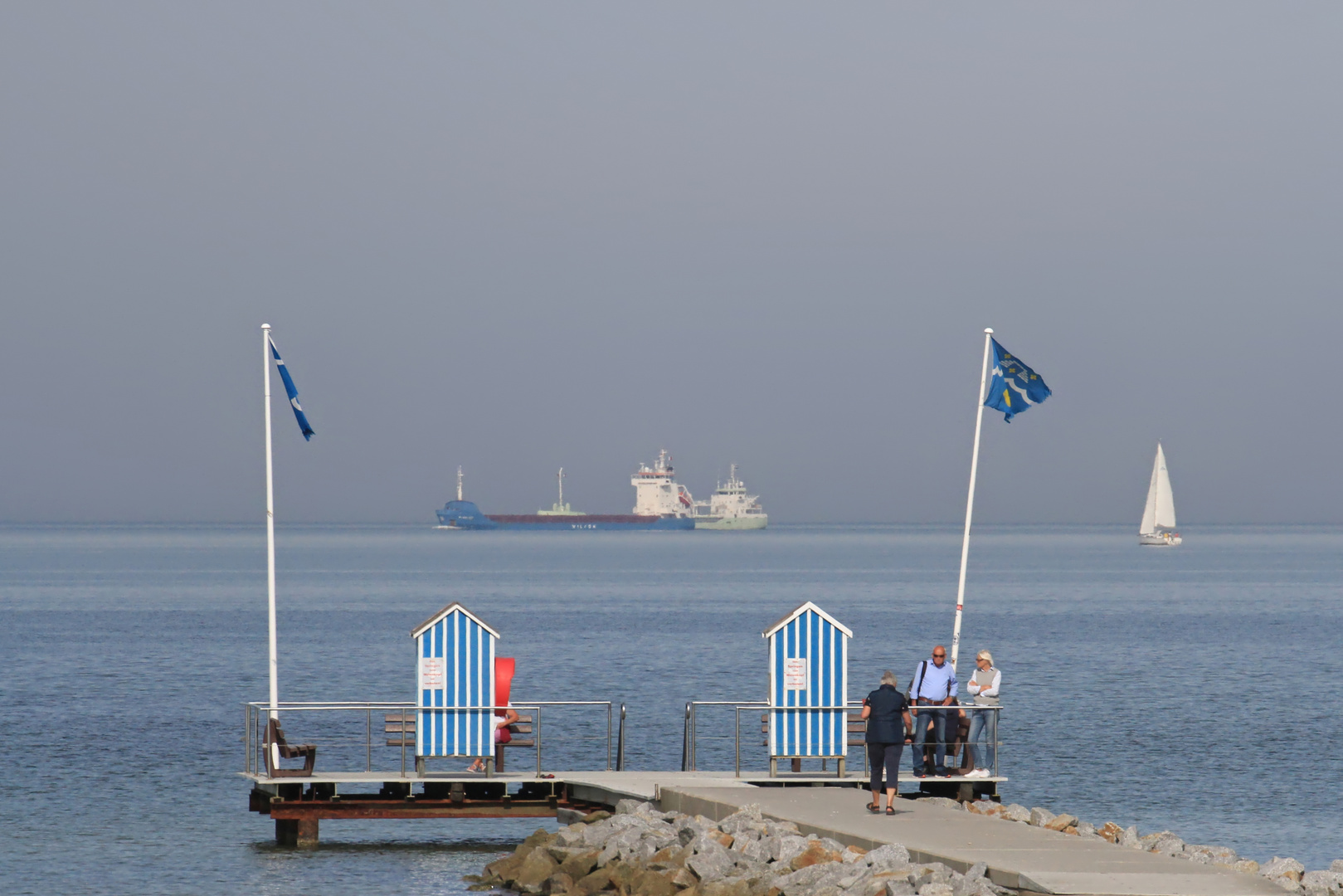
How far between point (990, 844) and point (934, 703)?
16.5 feet

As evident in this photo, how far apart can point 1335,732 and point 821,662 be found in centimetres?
2116

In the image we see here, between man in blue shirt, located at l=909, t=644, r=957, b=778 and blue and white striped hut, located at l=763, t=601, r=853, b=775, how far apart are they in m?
0.96

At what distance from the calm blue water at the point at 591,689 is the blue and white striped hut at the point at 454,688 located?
1.72 m

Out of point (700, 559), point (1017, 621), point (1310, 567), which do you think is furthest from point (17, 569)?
point (1310, 567)

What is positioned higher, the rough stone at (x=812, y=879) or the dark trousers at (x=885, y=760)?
the dark trousers at (x=885, y=760)

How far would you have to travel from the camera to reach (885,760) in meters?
18.9

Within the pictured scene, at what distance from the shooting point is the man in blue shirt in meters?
22.0

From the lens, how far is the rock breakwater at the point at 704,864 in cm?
1569

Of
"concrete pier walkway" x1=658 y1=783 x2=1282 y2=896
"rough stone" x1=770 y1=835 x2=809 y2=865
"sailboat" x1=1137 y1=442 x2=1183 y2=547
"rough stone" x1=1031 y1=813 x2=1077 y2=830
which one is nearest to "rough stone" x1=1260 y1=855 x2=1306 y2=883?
"concrete pier walkway" x1=658 y1=783 x2=1282 y2=896

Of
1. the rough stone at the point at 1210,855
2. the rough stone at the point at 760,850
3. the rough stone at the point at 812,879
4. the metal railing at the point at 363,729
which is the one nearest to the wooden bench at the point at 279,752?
the metal railing at the point at 363,729

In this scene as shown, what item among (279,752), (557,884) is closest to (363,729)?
(279,752)

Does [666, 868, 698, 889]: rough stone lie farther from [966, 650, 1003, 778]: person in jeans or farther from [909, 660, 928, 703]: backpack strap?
[966, 650, 1003, 778]: person in jeans

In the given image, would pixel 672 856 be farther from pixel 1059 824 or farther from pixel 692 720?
pixel 692 720

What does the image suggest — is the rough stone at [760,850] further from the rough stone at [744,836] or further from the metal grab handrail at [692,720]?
the metal grab handrail at [692,720]
